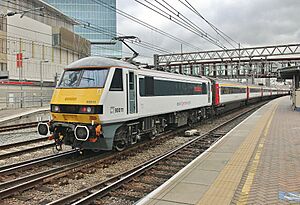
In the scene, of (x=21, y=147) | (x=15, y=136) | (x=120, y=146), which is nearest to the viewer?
(x=120, y=146)

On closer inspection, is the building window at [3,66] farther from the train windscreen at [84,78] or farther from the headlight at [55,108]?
the headlight at [55,108]

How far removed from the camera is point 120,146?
11.0 m

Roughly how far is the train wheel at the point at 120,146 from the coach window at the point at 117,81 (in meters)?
2.00

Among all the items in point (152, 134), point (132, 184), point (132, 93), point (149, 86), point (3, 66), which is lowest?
point (132, 184)

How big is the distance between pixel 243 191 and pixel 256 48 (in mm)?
46493

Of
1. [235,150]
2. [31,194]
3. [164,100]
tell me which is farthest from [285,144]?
[31,194]

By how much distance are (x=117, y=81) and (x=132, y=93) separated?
39.4 inches

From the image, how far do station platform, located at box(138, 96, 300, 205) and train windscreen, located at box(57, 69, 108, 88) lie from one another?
3.79 m

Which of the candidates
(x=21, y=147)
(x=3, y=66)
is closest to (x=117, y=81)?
(x=21, y=147)

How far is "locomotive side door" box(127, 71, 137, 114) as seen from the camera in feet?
33.6

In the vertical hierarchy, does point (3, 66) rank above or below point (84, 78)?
above

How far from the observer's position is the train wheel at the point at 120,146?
34.6ft

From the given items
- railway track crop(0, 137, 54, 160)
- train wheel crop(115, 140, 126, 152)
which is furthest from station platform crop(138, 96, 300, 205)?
railway track crop(0, 137, 54, 160)

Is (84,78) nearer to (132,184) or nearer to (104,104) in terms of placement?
(104,104)
